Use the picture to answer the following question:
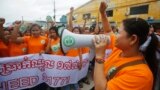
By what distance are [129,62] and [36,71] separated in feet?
9.17

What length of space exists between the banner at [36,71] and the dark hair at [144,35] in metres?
2.68

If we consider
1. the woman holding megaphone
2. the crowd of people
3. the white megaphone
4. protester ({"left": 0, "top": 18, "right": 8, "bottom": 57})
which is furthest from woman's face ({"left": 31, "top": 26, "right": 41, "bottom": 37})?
the woman holding megaphone

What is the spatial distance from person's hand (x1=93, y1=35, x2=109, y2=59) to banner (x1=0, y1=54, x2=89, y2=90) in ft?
8.34

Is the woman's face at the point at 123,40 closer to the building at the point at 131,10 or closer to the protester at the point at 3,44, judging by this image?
the protester at the point at 3,44

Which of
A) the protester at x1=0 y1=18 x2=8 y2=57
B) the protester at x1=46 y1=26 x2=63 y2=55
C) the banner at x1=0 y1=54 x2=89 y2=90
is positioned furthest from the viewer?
the protester at x1=46 y1=26 x2=63 y2=55

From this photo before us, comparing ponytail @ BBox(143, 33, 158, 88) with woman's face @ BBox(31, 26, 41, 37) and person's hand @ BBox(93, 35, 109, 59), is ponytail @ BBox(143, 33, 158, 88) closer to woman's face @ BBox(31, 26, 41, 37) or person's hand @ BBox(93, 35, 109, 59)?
person's hand @ BBox(93, 35, 109, 59)

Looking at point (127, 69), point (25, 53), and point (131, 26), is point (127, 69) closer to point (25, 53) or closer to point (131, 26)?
point (131, 26)

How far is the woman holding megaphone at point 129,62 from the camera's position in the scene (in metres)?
1.66

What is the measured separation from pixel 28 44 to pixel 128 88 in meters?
3.26

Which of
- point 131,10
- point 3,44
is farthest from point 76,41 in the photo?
point 131,10

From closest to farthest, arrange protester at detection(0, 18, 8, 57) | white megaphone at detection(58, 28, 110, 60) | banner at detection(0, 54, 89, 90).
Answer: white megaphone at detection(58, 28, 110, 60)
banner at detection(0, 54, 89, 90)
protester at detection(0, 18, 8, 57)

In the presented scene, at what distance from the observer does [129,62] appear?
1808 millimetres

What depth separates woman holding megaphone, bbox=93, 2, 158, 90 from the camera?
1.66 m

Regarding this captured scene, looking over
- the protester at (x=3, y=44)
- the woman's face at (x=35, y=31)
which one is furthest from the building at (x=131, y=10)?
the protester at (x=3, y=44)
